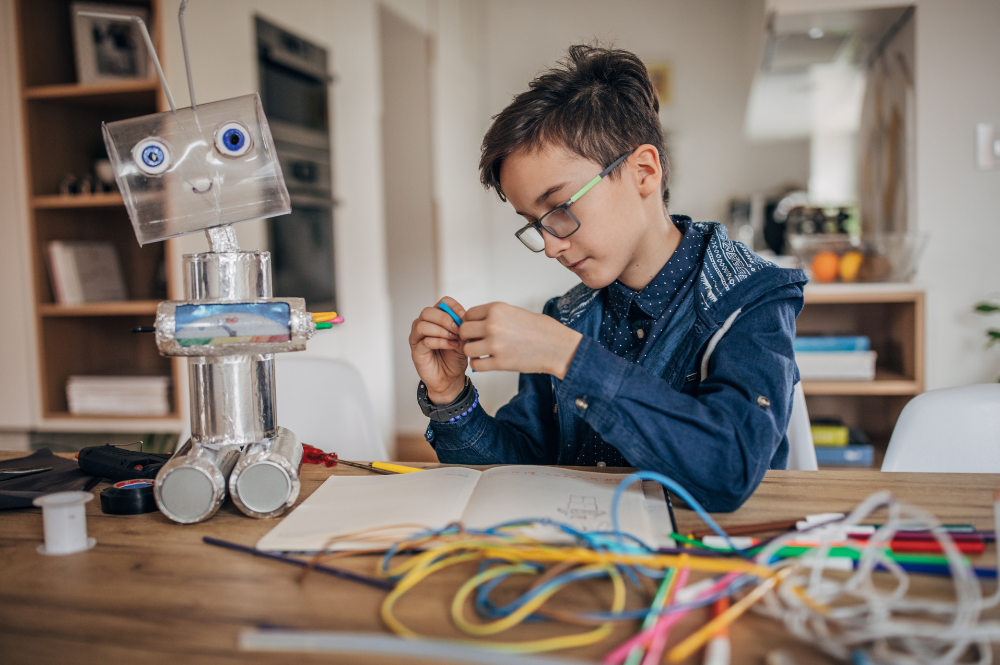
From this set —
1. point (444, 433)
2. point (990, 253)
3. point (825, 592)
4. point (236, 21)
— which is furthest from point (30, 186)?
point (990, 253)

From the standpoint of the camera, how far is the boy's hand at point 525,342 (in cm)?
76

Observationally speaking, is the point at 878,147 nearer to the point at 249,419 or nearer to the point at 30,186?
the point at 249,419

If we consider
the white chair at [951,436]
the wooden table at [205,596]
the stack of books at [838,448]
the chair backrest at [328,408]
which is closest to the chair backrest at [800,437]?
the white chair at [951,436]

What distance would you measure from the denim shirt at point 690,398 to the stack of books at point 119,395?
1433 millimetres

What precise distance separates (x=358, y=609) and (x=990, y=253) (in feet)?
7.50

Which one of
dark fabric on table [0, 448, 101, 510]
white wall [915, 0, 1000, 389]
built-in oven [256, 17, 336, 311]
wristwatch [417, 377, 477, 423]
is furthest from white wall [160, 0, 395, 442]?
white wall [915, 0, 1000, 389]

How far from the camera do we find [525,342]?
758 mm

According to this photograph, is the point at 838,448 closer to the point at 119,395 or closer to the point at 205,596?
the point at 205,596

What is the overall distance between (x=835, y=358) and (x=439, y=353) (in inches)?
60.4

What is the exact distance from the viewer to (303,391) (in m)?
1.41

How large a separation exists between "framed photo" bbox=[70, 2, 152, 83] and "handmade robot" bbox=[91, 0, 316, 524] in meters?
1.65

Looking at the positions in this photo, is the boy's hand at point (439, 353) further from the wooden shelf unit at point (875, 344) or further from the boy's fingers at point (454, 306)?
the wooden shelf unit at point (875, 344)

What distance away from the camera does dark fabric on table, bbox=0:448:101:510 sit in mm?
800

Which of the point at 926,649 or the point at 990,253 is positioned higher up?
A: the point at 990,253
